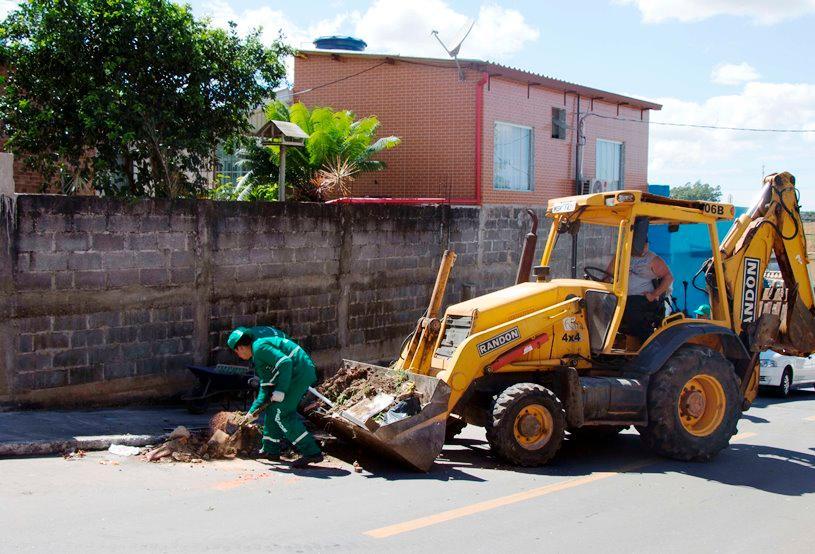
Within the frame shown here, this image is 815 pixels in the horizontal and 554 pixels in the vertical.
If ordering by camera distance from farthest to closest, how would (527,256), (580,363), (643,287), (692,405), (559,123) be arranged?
(559,123), (527,256), (643,287), (692,405), (580,363)

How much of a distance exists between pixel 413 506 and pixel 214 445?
253 centimetres

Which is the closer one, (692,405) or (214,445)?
(214,445)

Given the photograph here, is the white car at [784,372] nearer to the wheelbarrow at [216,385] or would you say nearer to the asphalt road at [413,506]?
the asphalt road at [413,506]

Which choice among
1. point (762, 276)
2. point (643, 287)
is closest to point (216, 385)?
point (643, 287)

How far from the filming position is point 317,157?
60.4 ft

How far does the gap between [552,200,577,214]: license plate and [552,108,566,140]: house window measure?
11992 mm

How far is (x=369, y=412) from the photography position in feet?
27.8

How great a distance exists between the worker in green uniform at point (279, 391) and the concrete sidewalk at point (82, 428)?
1428 mm

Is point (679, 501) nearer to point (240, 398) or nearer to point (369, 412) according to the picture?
point (369, 412)

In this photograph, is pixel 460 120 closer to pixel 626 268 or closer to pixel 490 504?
pixel 626 268

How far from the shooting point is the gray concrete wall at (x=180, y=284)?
9.80 meters

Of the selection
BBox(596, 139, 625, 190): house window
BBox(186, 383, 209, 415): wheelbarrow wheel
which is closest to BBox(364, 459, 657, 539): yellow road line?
BBox(186, 383, 209, 415): wheelbarrow wheel

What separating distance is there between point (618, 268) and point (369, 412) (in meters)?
3.05

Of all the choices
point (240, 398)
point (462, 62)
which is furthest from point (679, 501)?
point (462, 62)
